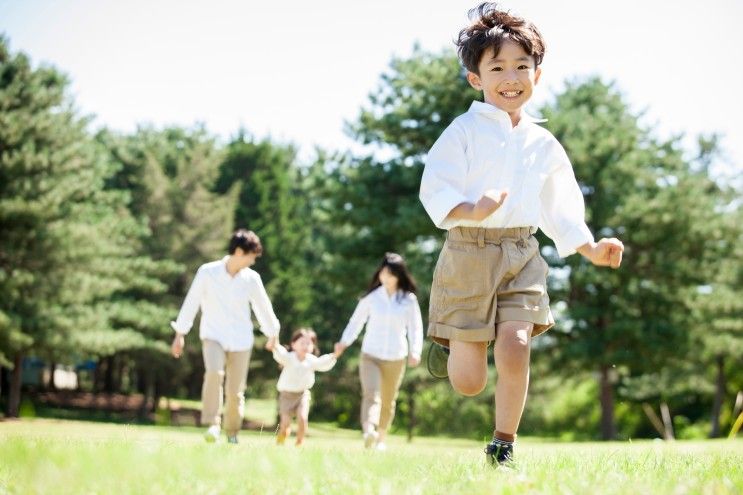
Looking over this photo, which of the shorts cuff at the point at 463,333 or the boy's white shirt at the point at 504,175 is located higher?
the boy's white shirt at the point at 504,175

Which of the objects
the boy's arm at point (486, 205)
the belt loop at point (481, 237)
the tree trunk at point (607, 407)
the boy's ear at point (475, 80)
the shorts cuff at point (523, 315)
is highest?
the boy's ear at point (475, 80)

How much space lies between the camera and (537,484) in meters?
3.20

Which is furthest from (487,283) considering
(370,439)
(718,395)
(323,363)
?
(718,395)

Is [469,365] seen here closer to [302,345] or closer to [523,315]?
[523,315]

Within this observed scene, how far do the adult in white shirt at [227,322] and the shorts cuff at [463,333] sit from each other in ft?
16.3

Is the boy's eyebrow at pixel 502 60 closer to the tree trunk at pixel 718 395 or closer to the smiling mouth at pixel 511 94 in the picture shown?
the smiling mouth at pixel 511 94

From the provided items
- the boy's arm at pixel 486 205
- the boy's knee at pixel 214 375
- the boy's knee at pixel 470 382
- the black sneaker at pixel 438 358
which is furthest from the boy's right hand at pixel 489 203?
the boy's knee at pixel 214 375

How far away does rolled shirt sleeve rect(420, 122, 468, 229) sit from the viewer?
458 cm

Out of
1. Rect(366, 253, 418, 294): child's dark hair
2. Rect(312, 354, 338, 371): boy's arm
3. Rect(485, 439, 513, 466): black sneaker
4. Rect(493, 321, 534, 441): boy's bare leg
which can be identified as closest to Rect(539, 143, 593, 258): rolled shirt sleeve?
Rect(493, 321, 534, 441): boy's bare leg

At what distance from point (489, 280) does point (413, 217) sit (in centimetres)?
1850

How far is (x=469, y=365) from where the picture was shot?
186 inches

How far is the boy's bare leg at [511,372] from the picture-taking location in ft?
14.9

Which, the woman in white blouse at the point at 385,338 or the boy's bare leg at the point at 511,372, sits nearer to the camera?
the boy's bare leg at the point at 511,372

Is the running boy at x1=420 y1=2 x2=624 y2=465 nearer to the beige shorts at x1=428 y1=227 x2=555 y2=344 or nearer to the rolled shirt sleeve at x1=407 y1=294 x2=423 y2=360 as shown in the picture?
the beige shorts at x1=428 y1=227 x2=555 y2=344
